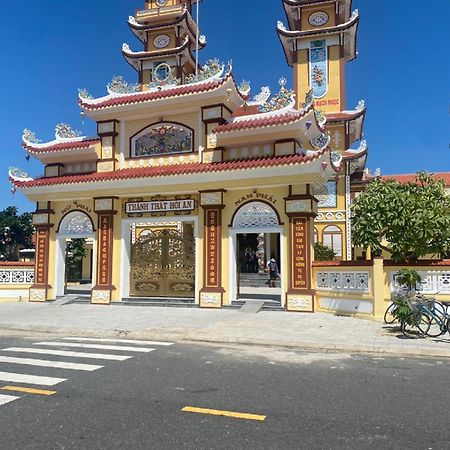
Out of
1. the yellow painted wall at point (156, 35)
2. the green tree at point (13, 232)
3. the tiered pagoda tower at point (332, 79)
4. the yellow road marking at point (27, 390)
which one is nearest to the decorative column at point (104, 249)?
the yellow road marking at point (27, 390)

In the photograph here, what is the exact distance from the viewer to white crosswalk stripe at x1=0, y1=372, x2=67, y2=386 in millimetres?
6324

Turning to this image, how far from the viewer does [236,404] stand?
5336 millimetres

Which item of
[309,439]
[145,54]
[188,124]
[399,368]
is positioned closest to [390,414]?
[309,439]

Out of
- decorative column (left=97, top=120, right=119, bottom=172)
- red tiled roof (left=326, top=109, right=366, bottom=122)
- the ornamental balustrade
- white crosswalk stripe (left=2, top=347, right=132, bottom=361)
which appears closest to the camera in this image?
white crosswalk stripe (left=2, top=347, right=132, bottom=361)

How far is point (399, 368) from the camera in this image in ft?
24.3

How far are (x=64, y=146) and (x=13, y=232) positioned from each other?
20.9m

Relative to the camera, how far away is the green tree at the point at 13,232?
35.4 meters

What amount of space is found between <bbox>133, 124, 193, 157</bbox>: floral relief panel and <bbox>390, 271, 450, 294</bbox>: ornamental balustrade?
29.0 feet

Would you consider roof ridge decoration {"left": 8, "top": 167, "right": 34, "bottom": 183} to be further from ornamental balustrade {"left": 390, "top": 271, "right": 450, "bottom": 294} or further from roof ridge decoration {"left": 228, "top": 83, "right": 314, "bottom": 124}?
ornamental balustrade {"left": 390, "top": 271, "right": 450, "bottom": 294}

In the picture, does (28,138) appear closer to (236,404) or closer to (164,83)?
(164,83)

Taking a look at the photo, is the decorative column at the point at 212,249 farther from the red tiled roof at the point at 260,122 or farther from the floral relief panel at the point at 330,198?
the floral relief panel at the point at 330,198

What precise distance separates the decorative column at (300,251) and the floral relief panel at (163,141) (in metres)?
4.53

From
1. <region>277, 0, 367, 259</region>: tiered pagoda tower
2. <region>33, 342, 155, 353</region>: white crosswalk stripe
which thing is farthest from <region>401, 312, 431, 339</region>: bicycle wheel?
<region>277, 0, 367, 259</region>: tiered pagoda tower

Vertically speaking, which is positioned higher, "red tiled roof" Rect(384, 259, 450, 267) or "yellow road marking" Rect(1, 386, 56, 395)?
"red tiled roof" Rect(384, 259, 450, 267)
